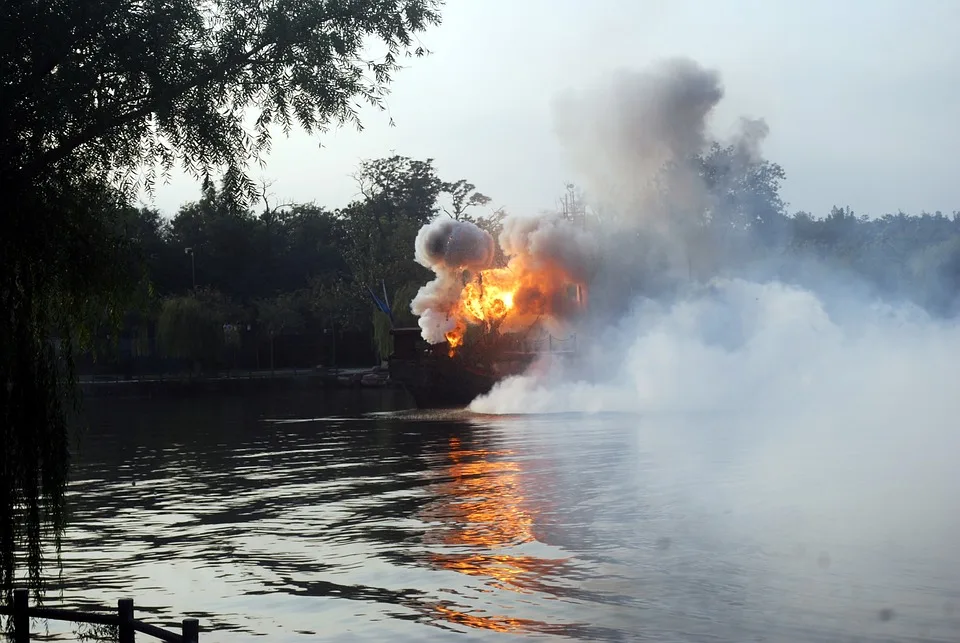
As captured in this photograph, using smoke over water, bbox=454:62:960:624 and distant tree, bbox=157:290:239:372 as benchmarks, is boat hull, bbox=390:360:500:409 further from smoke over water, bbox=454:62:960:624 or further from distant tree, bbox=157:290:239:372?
distant tree, bbox=157:290:239:372

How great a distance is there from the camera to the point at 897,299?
10631 cm

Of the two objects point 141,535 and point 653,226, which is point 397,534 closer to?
point 141,535

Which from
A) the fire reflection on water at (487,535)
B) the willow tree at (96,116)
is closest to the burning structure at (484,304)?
the fire reflection on water at (487,535)

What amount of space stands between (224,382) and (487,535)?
78.4 meters

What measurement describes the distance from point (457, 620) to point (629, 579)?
3.71 m

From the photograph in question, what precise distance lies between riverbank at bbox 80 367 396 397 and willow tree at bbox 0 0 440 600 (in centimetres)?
7962

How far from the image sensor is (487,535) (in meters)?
23.7

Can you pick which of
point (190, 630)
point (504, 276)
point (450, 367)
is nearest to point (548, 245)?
point (504, 276)

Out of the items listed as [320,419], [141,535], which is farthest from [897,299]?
[141,535]

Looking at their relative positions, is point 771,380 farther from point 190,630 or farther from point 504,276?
point 190,630

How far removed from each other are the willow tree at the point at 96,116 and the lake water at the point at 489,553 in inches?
173

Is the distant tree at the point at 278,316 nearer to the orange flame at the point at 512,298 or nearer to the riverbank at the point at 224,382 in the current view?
the riverbank at the point at 224,382

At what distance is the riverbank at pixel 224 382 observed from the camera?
311 ft

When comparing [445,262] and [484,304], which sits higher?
[445,262]
